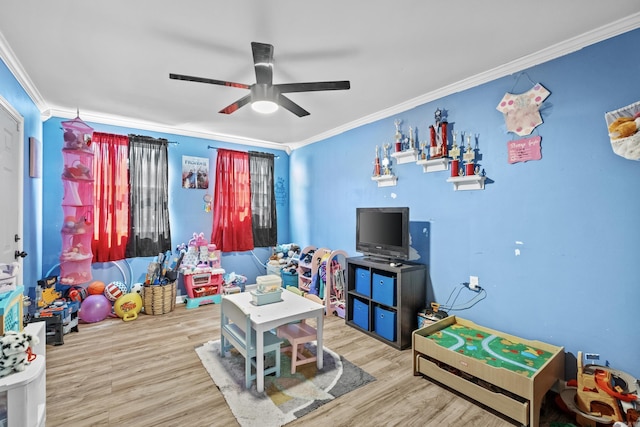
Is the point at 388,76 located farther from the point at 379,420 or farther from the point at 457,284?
the point at 379,420

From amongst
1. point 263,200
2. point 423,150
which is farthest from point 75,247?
point 423,150

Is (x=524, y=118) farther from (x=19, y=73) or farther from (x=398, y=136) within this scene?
(x=19, y=73)

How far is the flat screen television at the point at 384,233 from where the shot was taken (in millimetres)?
3043

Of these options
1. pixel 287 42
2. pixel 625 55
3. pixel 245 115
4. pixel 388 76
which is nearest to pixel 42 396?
pixel 287 42

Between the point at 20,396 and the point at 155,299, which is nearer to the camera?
the point at 20,396

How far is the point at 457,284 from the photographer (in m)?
2.85

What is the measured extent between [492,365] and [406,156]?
2091mm

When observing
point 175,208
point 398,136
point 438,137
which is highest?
point 398,136

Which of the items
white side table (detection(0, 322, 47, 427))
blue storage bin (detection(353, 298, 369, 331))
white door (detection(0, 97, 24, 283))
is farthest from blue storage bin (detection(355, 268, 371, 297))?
white door (detection(0, 97, 24, 283))

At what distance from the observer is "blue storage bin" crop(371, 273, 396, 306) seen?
2.96 m

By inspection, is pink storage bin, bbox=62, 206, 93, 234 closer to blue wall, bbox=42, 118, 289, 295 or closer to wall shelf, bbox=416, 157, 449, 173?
blue wall, bbox=42, 118, 289, 295

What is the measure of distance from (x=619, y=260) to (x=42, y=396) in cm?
372

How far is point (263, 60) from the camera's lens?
82.6 inches

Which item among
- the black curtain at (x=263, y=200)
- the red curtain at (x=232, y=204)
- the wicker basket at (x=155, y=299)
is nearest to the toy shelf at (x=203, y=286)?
the wicker basket at (x=155, y=299)
